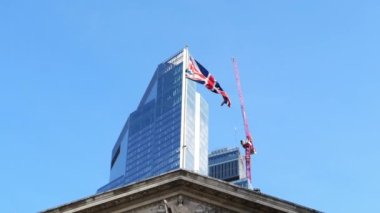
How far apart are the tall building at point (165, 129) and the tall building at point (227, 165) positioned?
16.7 meters

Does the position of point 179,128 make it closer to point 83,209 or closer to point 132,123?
point 132,123

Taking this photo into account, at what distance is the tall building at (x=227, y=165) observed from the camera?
181 meters

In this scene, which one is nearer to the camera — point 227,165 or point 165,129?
point 165,129

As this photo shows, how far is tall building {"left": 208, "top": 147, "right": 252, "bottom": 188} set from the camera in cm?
18100

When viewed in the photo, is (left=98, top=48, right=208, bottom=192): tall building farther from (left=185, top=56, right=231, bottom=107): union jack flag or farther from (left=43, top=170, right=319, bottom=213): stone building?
(left=43, top=170, right=319, bottom=213): stone building

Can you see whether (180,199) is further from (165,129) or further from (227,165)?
(227,165)

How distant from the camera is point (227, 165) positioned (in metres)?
187

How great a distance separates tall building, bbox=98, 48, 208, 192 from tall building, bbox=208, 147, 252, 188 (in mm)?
16749

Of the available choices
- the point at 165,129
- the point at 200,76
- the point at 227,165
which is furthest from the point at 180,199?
the point at 227,165

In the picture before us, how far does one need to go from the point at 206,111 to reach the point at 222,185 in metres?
146

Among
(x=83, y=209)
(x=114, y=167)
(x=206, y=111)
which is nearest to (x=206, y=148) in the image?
(x=206, y=111)

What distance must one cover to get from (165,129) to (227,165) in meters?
35.4

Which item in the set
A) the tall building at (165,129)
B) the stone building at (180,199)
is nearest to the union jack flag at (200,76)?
the stone building at (180,199)

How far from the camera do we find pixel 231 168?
605 feet
